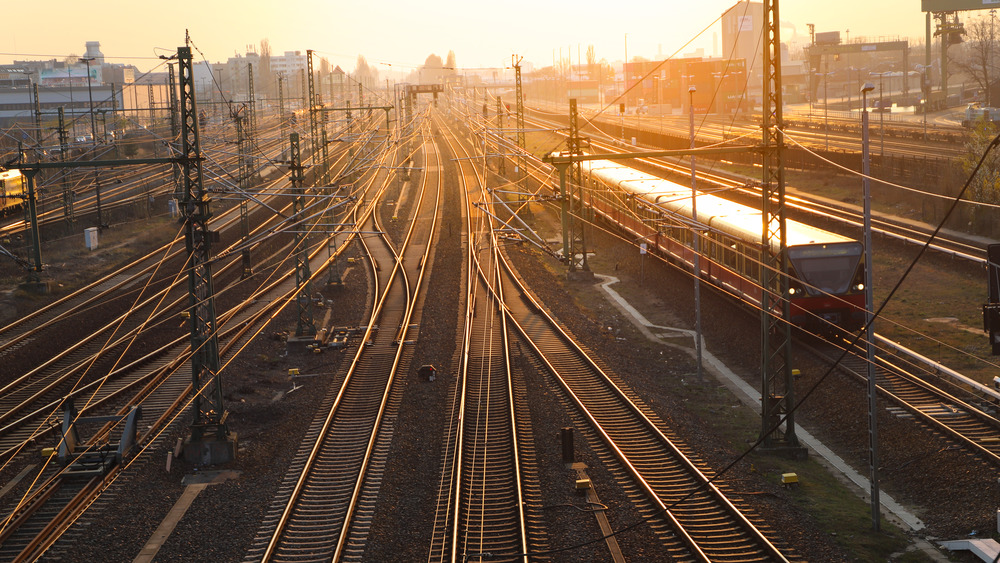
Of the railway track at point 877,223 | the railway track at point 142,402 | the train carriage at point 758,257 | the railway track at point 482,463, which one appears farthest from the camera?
the railway track at point 877,223

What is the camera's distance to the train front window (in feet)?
68.8

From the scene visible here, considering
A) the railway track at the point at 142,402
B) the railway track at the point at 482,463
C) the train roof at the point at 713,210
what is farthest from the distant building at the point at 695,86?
the railway track at the point at 482,463

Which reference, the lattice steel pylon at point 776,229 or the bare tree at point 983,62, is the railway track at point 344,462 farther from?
the bare tree at point 983,62

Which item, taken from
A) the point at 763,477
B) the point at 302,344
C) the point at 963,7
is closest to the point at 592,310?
the point at 302,344

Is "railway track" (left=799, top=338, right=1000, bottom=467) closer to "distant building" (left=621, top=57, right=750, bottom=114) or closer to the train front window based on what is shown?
the train front window

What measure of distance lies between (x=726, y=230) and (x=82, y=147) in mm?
36778

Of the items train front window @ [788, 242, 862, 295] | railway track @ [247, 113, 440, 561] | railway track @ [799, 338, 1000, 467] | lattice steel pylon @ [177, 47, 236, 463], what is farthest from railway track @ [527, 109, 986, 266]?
lattice steel pylon @ [177, 47, 236, 463]

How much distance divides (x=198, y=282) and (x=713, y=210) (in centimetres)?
1568

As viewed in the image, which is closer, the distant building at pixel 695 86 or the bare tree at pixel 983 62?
the bare tree at pixel 983 62

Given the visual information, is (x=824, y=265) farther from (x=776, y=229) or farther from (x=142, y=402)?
(x=142, y=402)

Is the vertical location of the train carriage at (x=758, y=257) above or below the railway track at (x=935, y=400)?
above

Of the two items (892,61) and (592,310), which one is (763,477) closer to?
(592,310)

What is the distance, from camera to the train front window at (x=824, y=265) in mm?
20984

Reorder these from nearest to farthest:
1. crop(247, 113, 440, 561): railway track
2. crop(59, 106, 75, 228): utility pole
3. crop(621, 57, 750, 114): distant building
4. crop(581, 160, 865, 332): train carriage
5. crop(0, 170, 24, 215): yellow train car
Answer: crop(247, 113, 440, 561): railway track
crop(581, 160, 865, 332): train carriage
crop(59, 106, 75, 228): utility pole
crop(0, 170, 24, 215): yellow train car
crop(621, 57, 750, 114): distant building
